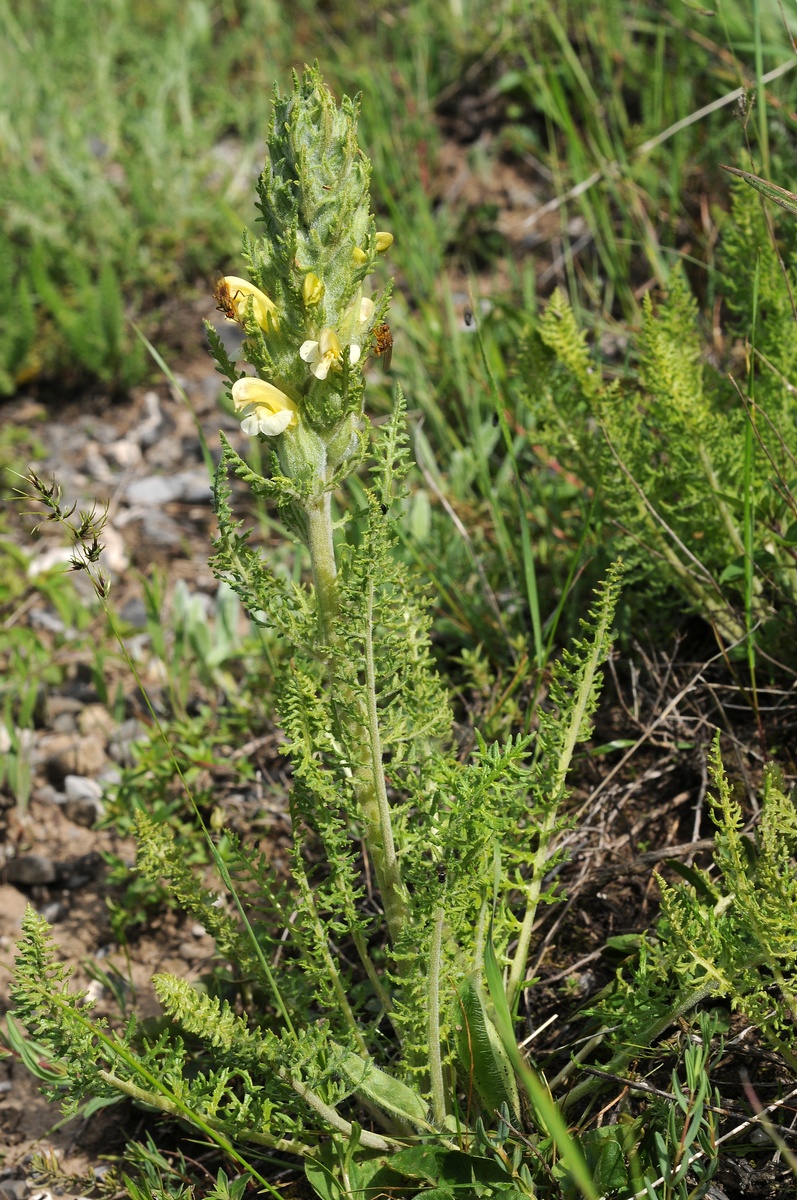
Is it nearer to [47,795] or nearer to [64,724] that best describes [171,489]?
[64,724]

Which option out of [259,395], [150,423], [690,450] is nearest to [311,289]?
[259,395]

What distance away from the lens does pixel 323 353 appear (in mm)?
1622

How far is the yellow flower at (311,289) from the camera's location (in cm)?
160

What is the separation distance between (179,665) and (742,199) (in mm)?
2070

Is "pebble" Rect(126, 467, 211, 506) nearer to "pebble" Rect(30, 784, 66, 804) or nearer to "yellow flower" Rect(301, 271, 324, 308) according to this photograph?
"pebble" Rect(30, 784, 66, 804)

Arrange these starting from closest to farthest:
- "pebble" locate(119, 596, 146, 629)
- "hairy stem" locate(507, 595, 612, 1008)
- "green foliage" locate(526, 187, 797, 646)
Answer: "hairy stem" locate(507, 595, 612, 1008), "green foliage" locate(526, 187, 797, 646), "pebble" locate(119, 596, 146, 629)

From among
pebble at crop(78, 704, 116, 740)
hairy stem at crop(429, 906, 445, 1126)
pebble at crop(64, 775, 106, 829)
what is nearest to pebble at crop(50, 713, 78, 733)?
pebble at crop(78, 704, 116, 740)

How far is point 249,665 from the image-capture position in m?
3.20

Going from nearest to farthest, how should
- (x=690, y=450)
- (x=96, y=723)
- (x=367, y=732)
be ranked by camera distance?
1. (x=367, y=732)
2. (x=690, y=450)
3. (x=96, y=723)

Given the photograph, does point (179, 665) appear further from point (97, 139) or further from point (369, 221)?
point (97, 139)

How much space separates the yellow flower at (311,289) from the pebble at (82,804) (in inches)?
73.7

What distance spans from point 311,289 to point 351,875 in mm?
1011

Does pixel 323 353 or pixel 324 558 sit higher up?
pixel 323 353

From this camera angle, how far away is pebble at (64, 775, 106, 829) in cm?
303
